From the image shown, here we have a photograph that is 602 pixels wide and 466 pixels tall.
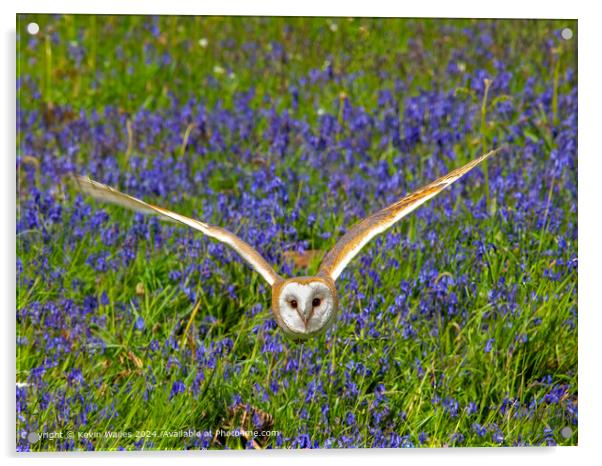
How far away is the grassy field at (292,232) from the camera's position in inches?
191

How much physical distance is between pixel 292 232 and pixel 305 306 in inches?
23.4

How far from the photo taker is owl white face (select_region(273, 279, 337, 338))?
181 inches

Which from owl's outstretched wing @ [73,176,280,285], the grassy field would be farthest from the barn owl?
the grassy field

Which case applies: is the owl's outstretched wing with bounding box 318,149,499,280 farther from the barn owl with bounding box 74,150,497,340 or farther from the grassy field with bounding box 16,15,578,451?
the grassy field with bounding box 16,15,578,451

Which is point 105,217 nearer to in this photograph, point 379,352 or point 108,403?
point 108,403

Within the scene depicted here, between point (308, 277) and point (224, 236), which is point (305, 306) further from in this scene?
point (224, 236)

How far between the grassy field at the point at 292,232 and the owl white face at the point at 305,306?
191 millimetres

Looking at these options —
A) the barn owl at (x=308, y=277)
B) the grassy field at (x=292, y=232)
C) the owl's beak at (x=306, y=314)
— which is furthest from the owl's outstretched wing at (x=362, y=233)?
the grassy field at (x=292, y=232)

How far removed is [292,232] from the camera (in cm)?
516

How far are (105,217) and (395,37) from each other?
3.57 ft

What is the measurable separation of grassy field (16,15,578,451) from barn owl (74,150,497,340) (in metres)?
0.21

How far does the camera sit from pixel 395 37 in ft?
17.3

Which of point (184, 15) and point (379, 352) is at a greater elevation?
point (184, 15)
